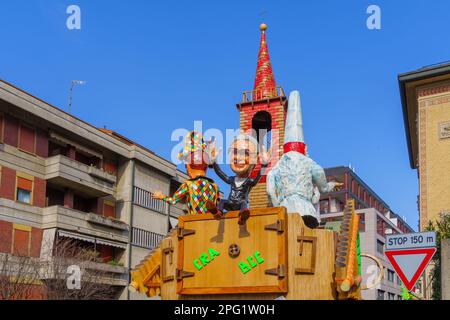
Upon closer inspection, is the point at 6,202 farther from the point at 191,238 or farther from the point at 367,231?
the point at 367,231

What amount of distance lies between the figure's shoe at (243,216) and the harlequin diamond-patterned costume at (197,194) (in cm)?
191

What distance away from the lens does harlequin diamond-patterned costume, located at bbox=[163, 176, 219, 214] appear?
366 inches

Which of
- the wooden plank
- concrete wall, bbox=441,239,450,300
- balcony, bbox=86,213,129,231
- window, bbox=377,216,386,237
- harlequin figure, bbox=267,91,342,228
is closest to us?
the wooden plank

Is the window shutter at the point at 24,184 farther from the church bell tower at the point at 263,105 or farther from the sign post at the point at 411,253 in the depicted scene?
→ the sign post at the point at 411,253

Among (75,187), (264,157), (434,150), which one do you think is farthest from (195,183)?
(434,150)

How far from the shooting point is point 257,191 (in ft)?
62.0

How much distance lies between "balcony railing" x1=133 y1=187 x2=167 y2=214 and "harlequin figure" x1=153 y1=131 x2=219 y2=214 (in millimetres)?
25462

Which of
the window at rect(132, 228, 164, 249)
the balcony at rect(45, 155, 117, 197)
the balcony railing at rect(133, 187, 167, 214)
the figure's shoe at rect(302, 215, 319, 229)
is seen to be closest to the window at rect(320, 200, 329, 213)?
the balcony railing at rect(133, 187, 167, 214)

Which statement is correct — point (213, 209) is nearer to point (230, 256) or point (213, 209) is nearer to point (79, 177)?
point (230, 256)

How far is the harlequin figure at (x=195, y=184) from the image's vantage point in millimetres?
9312

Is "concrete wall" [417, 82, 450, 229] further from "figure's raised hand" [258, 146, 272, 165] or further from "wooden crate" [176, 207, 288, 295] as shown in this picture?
"wooden crate" [176, 207, 288, 295]

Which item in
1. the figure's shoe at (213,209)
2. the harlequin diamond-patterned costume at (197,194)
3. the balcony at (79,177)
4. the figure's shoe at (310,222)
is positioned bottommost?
the figure's shoe at (310,222)

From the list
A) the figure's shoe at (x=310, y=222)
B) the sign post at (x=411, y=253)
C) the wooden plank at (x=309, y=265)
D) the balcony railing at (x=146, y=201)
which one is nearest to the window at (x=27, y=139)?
the balcony railing at (x=146, y=201)
